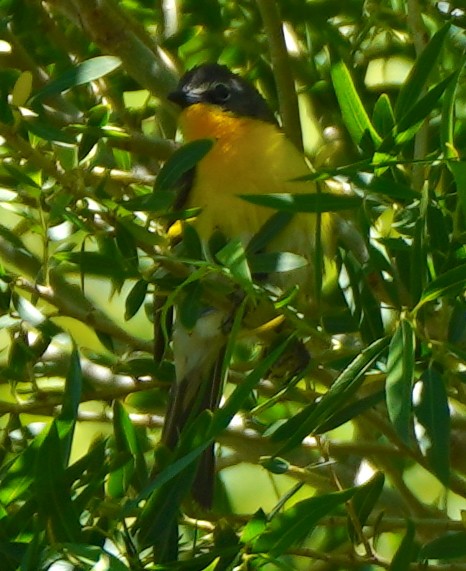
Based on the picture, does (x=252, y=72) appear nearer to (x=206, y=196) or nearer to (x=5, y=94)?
(x=206, y=196)

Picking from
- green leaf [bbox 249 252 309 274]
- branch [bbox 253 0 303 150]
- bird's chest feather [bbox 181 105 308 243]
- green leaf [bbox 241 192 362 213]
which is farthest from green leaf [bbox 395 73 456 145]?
bird's chest feather [bbox 181 105 308 243]

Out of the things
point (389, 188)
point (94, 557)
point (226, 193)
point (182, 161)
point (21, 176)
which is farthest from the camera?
point (226, 193)

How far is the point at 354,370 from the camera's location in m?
1.95

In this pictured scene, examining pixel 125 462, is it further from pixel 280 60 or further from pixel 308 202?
pixel 280 60

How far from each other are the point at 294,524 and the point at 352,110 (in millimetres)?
688

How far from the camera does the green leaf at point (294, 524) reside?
6.24 feet

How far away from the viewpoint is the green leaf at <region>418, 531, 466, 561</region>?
203cm

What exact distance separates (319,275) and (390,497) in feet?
3.52

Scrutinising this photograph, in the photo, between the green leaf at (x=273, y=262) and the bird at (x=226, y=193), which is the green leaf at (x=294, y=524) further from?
the bird at (x=226, y=193)

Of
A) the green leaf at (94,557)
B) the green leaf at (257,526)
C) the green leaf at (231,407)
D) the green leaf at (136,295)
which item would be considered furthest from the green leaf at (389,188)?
the green leaf at (94,557)

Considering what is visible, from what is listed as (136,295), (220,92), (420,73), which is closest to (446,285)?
(420,73)

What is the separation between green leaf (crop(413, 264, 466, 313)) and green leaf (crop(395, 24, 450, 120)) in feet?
1.12

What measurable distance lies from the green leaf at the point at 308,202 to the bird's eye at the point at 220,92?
181 centimetres

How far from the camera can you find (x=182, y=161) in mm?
2383
